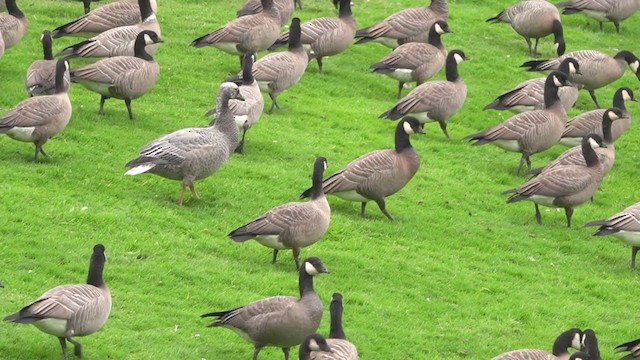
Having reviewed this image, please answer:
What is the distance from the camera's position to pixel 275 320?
1559 centimetres

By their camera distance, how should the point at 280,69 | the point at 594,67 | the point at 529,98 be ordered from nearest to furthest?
the point at 280,69, the point at 529,98, the point at 594,67

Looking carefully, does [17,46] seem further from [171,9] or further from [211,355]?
[211,355]

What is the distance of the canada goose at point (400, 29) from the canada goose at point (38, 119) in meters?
9.39

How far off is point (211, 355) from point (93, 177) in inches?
249

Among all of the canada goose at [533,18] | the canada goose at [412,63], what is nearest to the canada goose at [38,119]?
the canada goose at [412,63]

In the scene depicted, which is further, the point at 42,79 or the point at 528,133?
the point at 528,133

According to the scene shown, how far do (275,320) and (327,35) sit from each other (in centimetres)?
1378

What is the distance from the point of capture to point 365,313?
1794cm

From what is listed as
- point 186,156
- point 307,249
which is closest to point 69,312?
point 307,249

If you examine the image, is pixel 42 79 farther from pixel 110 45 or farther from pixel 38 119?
pixel 38 119

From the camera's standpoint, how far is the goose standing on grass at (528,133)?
24.6 meters

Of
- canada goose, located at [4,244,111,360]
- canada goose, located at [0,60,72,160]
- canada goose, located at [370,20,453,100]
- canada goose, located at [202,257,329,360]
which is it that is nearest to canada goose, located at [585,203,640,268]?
canada goose, located at [202,257,329,360]

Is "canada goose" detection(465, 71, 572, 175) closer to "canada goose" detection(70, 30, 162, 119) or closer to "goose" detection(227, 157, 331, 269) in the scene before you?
"canada goose" detection(70, 30, 162, 119)

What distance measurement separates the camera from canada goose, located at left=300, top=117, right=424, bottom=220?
70.0ft
